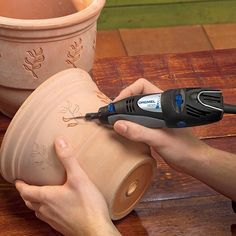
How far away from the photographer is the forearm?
890 millimetres

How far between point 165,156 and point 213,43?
57.3 inches

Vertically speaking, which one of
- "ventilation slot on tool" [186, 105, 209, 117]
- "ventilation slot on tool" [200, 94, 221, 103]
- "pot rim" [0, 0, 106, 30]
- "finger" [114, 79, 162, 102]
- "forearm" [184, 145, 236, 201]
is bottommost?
"forearm" [184, 145, 236, 201]

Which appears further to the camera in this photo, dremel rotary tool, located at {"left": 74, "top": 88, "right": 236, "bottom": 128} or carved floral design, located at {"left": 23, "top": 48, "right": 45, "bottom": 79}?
carved floral design, located at {"left": 23, "top": 48, "right": 45, "bottom": 79}

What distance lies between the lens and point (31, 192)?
32.4 inches

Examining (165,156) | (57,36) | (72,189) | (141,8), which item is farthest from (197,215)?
(141,8)

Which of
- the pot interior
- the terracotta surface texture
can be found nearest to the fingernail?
the pot interior

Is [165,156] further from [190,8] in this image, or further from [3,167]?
[190,8]

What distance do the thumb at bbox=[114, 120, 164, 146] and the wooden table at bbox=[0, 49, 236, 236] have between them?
14 centimetres

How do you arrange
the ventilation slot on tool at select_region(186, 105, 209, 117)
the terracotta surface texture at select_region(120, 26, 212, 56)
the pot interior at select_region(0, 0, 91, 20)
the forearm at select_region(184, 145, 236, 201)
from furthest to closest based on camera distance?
the terracotta surface texture at select_region(120, 26, 212, 56)
the pot interior at select_region(0, 0, 91, 20)
the forearm at select_region(184, 145, 236, 201)
the ventilation slot on tool at select_region(186, 105, 209, 117)

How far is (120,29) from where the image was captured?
2.27 meters

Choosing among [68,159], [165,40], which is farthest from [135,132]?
[165,40]

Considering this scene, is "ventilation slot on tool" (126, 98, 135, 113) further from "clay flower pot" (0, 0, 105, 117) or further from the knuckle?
"clay flower pot" (0, 0, 105, 117)

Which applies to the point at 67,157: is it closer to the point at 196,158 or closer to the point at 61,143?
the point at 61,143

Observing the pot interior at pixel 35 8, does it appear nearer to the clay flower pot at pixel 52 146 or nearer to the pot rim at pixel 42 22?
the pot rim at pixel 42 22
